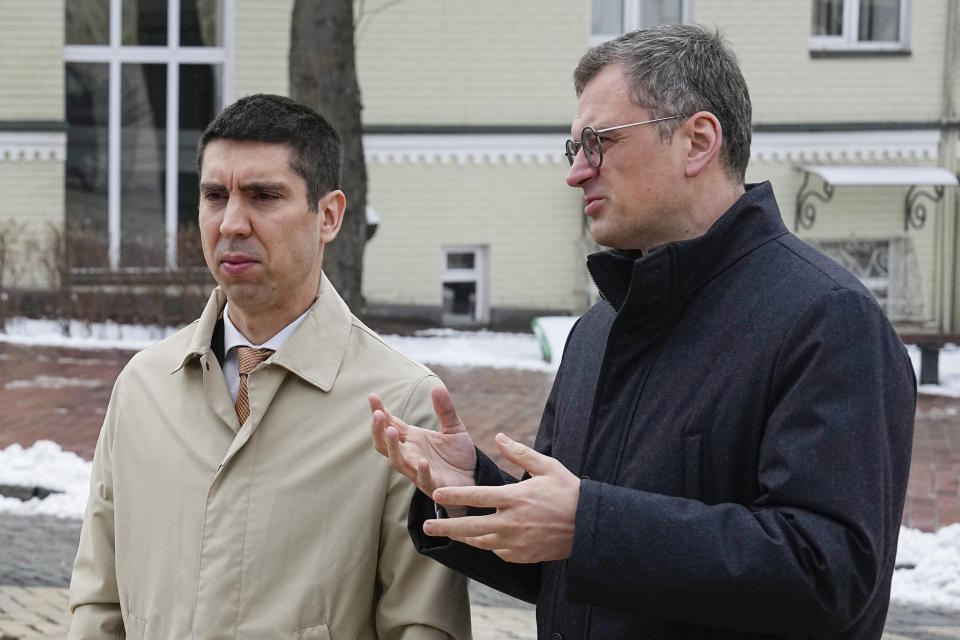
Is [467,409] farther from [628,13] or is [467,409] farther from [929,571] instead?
[628,13]

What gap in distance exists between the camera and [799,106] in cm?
1572

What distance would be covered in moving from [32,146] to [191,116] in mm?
1713

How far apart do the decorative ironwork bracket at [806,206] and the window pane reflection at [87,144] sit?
748 cm

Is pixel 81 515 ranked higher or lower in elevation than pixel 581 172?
lower

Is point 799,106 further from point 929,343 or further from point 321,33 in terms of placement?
point 321,33

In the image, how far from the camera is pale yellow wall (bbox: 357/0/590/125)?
15.1 m

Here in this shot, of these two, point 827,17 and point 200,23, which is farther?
point 827,17

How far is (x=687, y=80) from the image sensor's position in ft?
8.20

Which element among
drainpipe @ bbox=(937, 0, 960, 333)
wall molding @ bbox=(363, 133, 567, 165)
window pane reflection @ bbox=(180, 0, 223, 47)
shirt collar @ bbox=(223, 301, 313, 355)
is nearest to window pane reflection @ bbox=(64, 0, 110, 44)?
window pane reflection @ bbox=(180, 0, 223, 47)

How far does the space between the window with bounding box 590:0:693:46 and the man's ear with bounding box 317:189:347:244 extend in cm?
1300

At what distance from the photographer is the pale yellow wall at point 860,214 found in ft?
51.3

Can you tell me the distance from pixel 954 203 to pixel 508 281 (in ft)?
16.8

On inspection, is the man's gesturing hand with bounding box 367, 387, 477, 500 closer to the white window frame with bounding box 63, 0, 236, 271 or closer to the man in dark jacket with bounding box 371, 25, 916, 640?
the man in dark jacket with bounding box 371, 25, 916, 640

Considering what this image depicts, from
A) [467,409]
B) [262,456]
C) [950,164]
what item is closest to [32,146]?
[467,409]
